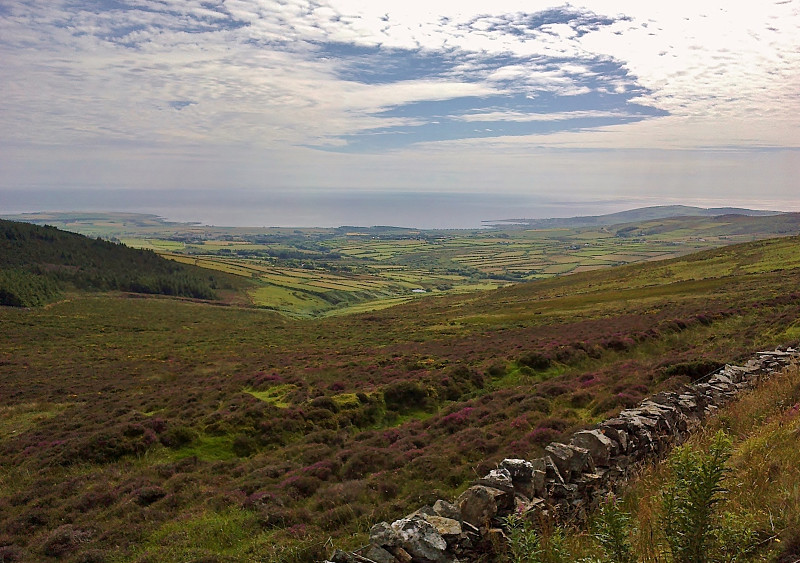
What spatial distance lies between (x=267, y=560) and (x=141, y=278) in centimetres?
14347

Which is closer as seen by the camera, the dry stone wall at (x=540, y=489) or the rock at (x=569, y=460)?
the dry stone wall at (x=540, y=489)

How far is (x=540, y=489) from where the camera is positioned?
7637 mm

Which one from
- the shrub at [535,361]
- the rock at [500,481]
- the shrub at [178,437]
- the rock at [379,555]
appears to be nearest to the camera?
the rock at [379,555]

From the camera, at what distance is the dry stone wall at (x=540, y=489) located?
652 cm

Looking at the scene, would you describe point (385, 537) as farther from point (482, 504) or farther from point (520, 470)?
point (520, 470)

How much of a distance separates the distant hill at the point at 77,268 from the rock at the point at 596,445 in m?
117

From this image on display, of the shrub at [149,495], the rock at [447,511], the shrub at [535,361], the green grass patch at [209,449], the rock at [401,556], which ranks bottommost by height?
the green grass patch at [209,449]

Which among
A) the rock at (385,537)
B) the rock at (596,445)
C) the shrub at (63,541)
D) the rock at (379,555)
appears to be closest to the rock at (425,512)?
the rock at (385,537)

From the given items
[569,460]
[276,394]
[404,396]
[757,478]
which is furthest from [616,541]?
[276,394]

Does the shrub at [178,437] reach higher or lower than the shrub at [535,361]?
lower

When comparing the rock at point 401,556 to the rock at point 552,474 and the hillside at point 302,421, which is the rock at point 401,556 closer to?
the rock at point 552,474

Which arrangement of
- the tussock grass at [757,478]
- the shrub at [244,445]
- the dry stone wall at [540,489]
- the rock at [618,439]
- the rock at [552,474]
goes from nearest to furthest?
1. the tussock grass at [757,478]
2. the dry stone wall at [540,489]
3. the rock at [552,474]
4. the rock at [618,439]
5. the shrub at [244,445]

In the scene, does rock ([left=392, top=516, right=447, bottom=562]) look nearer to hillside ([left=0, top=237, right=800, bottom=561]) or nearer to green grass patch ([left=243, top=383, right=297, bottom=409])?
hillside ([left=0, top=237, right=800, bottom=561])

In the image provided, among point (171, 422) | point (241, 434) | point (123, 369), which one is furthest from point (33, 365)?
point (241, 434)
